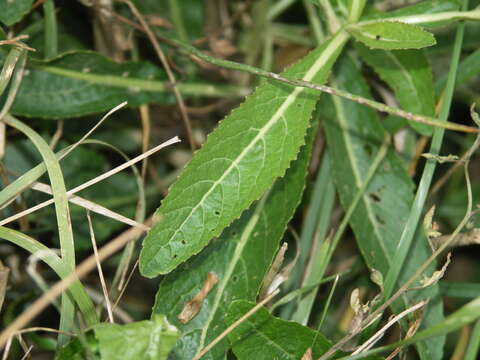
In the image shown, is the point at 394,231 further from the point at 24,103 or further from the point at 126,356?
the point at 24,103

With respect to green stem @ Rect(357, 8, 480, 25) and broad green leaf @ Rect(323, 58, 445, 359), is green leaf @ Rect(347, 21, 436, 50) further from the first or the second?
broad green leaf @ Rect(323, 58, 445, 359)

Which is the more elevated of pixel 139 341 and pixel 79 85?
pixel 79 85

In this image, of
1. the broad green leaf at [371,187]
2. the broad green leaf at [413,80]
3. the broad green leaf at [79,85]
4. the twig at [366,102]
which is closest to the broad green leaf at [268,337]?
the broad green leaf at [371,187]

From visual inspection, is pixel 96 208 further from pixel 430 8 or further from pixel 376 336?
pixel 430 8

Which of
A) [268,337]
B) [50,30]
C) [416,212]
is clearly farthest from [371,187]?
[50,30]

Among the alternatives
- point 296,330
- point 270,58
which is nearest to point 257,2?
point 270,58

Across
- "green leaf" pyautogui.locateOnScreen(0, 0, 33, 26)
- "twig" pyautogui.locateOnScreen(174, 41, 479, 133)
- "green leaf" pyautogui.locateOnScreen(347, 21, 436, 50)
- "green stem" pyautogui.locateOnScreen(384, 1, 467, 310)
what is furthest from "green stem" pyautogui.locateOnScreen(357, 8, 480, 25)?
"green leaf" pyautogui.locateOnScreen(0, 0, 33, 26)
